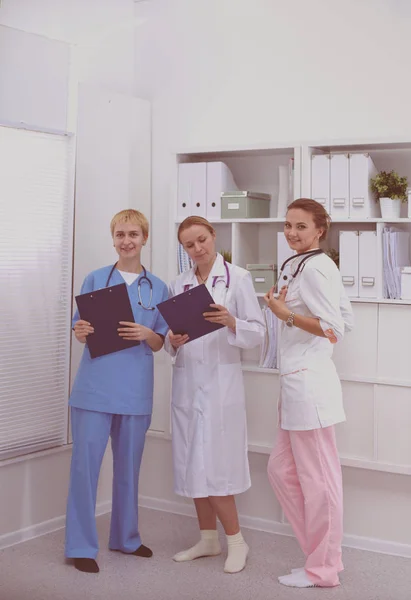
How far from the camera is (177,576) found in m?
3.21

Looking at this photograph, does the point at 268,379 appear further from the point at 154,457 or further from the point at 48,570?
the point at 48,570

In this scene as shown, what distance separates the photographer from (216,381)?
10.7ft

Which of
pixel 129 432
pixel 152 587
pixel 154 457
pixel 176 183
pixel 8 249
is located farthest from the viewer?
pixel 154 457

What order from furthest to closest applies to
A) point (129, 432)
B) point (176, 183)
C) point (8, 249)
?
point (176, 183) → point (8, 249) → point (129, 432)

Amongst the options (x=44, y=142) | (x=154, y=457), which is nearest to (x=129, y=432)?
(x=154, y=457)

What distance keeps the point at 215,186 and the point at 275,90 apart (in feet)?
2.03

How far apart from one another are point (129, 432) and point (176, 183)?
4.37 feet

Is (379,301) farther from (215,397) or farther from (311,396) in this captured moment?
(215,397)

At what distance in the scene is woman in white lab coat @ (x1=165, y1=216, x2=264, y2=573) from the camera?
324 centimetres

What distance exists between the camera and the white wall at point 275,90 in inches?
142

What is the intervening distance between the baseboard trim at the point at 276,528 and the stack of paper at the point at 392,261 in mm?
1176

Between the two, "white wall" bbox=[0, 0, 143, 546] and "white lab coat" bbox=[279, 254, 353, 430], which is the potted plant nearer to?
"white lab coat" bbox=[279, 254, 353, 430]

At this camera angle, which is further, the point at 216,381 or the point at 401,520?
the point at 401,520

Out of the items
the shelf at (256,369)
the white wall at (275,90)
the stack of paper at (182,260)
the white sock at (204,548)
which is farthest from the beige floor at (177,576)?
the stack of paper at (182,260)
